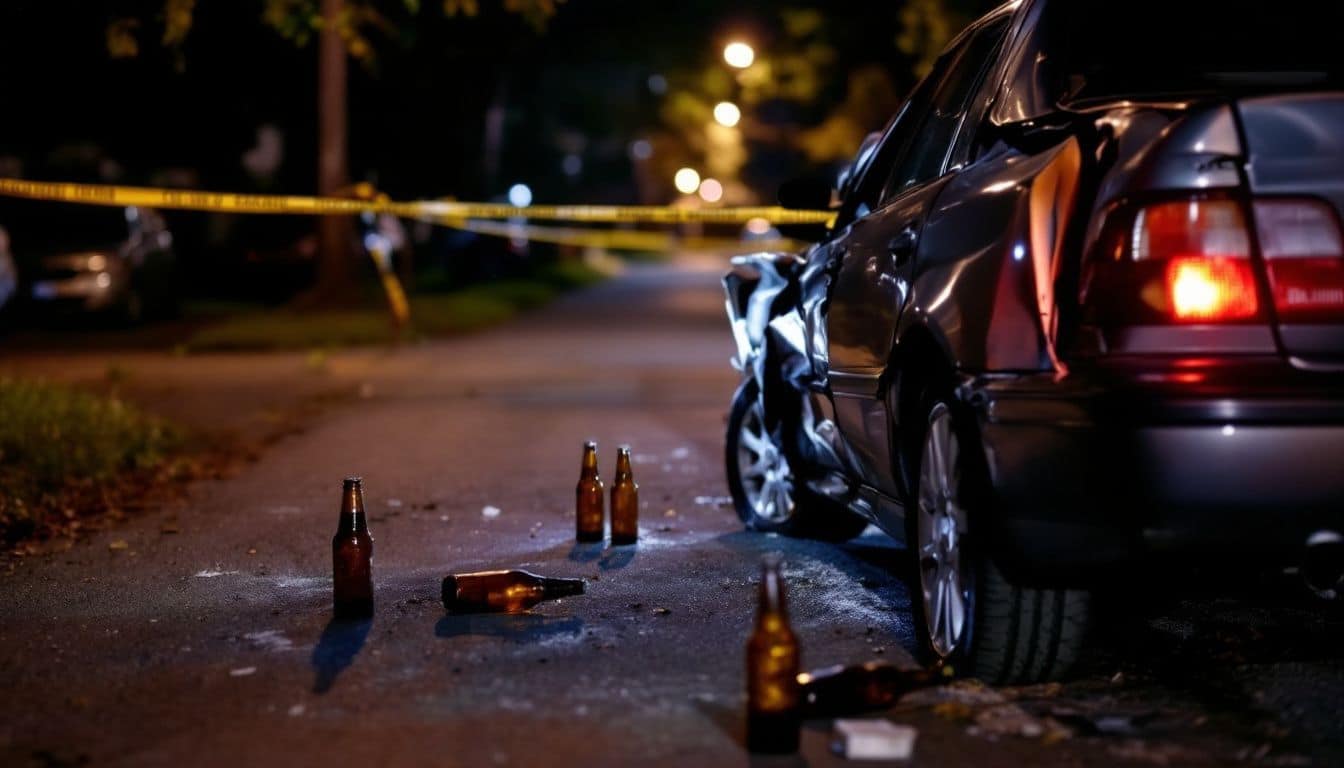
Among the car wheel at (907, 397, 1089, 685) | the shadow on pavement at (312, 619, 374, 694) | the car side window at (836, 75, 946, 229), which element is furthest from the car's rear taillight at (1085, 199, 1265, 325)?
the shadow on pavement at (312, 619, 374, 694)

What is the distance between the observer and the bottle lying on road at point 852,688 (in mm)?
4961

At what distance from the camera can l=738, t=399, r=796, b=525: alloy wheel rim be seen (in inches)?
319

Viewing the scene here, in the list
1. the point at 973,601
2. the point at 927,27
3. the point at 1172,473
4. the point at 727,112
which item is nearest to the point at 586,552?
the point at 973,601

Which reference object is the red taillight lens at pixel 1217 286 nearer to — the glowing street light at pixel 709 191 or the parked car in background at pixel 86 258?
the parked car in background at pixel 86 258

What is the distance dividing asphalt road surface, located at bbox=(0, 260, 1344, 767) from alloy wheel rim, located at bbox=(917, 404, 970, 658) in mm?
273

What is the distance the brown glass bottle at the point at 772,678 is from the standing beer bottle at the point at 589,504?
3411 mm

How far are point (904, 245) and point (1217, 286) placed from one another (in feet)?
4.46

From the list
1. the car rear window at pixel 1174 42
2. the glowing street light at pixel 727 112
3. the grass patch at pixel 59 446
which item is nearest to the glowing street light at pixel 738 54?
→ the glowing street light at pixel 727 112

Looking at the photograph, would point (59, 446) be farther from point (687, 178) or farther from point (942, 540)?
point (687, 178)

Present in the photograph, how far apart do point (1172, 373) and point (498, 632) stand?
2.56 m

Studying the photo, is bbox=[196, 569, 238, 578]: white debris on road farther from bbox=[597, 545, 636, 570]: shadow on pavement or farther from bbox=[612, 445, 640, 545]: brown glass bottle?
bbox=[612, 445, 640, 545]: brown glass bottle

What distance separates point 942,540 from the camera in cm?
553

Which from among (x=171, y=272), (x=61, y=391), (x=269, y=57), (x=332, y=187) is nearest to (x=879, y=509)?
(x=61, y=391)

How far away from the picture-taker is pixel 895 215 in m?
6.10
